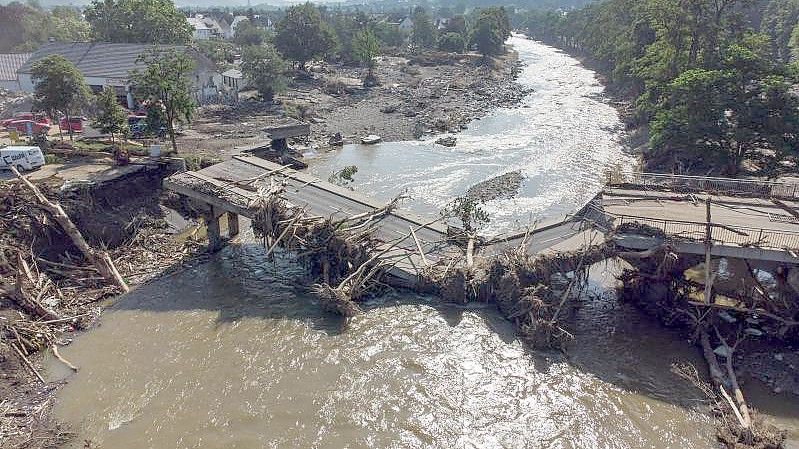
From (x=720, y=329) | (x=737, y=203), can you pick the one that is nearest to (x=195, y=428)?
(x=720, y=329)

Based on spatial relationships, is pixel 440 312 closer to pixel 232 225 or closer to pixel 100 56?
pixel 232 225

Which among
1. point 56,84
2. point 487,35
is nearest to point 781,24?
point 487,35

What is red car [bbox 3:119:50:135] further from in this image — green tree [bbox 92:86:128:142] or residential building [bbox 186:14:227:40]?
residential building [bbox 186:14:227:40]

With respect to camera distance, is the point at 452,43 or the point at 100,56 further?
the point at 452,43

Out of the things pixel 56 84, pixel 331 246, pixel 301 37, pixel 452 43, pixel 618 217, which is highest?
pixel 301 37

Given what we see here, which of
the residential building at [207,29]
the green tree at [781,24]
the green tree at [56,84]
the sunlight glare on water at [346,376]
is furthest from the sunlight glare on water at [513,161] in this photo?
the residential building at [207,29]

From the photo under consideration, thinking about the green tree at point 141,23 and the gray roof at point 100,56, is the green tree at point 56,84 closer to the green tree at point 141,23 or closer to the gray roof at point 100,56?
the gray roof at point 100,56

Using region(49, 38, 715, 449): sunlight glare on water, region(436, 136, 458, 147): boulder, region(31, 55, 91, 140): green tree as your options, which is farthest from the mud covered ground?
region(49, 38, 715, 449): sunlight glare on water
